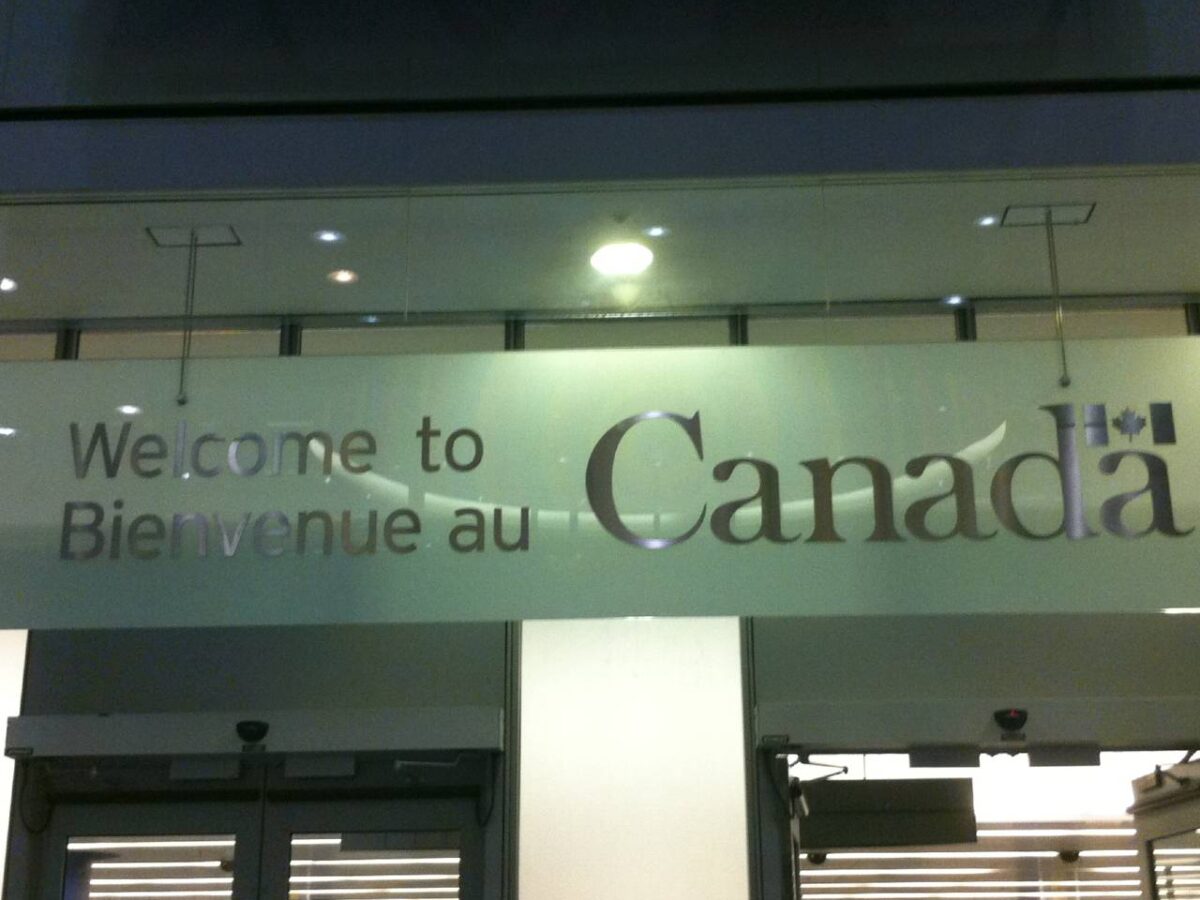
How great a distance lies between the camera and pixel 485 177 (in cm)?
412

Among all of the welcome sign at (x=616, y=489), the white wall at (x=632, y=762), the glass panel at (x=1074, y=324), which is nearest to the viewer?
the welcome sign at (x=616, y=489)

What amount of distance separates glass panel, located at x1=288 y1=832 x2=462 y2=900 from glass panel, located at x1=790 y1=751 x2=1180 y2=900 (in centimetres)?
132

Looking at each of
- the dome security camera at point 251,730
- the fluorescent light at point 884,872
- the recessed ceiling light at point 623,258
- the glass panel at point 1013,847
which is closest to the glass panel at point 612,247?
the recessed ceiling light at point 623,258

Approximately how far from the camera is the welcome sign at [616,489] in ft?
13.2

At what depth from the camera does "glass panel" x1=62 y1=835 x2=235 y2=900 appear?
18.1 feet

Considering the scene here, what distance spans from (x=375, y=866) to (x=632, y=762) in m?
1.05

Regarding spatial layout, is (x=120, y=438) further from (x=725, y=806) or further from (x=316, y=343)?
(x=725, y=806)

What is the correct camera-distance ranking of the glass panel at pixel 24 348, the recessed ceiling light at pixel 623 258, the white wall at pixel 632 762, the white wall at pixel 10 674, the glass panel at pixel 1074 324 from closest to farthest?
the glass panel at pixel 1074 324, the glass panel at pixel 24 348, the recessed ceiling light at pixel 623 258, the white wall at pixel 632 762, the white wall at pixel 10 674

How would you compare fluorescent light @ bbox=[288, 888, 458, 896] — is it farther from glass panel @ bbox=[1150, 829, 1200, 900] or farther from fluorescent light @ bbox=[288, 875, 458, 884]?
glass panel @ bbox=[1150, 829, 1200, 900]

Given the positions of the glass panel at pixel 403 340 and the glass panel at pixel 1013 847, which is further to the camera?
the glass panel at pixel 1013 847

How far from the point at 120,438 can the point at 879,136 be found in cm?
228

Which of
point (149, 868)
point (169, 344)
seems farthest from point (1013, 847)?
point (169, 344)

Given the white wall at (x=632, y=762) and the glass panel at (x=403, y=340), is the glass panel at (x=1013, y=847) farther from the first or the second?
the glass panel at (x=403, y=340)

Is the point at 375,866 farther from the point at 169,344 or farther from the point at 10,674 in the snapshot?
the point at 169,344
